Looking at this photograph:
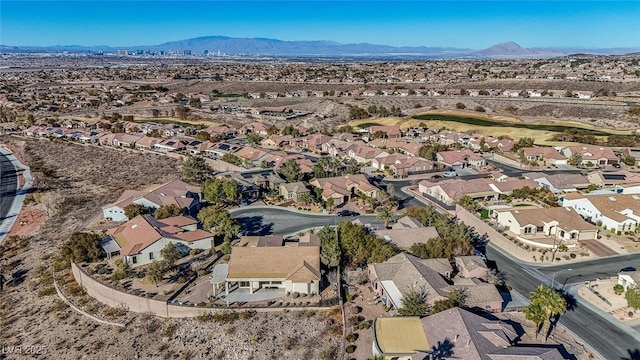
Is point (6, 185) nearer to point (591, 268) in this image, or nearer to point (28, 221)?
point (28, 221)

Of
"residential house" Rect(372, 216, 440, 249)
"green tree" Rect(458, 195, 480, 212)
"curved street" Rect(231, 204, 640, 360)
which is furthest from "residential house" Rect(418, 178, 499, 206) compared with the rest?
"residential house" Rect(372, 216, 440, 249)

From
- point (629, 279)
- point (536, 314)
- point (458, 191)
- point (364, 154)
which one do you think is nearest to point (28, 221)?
point (364, 154)

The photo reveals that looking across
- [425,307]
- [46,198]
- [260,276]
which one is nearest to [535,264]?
[425,307]

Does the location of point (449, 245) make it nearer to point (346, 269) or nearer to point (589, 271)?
point (346, 269)

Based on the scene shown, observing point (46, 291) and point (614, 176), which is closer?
point (46, 291)

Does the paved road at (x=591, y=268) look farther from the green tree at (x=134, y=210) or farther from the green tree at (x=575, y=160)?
the green tree at (x=134, y=210)

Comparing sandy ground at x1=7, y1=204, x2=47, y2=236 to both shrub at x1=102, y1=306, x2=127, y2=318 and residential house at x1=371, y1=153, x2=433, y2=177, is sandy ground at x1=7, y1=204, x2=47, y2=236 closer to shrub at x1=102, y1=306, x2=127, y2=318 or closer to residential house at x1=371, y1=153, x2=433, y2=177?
shrub at x1=102, y1=306, x2=127, y2=318

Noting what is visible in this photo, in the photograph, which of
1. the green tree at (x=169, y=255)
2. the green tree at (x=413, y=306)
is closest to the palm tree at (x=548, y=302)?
the green tree at (x=413, y=306)
